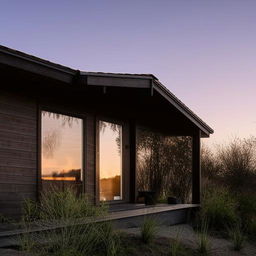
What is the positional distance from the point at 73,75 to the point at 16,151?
4.98 ft

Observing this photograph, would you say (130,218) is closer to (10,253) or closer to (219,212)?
(219,212)

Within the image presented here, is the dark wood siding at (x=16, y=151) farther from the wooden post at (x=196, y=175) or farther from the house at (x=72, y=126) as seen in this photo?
the wooden post at (x=196, y=175)

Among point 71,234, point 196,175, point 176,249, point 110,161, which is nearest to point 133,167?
point 110,161

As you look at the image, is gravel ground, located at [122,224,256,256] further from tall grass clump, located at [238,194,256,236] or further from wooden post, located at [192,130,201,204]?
wooden post, located at [192,130,201,204]

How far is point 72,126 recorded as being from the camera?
9.22 meters

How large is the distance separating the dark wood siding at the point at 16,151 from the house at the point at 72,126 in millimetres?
14

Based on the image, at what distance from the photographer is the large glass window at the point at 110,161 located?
1027cm

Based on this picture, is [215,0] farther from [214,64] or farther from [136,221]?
[136,221]

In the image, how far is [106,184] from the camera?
1041 cm

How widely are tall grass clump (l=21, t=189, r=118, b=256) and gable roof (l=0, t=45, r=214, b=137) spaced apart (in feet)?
6.16

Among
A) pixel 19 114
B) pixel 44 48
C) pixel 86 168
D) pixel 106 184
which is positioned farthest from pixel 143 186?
pixel 19 114

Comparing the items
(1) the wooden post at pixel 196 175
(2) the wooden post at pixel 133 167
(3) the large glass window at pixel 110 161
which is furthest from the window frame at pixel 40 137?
(1) the wooden post at pixel 196 175

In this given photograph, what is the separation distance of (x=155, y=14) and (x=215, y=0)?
160 centimetres

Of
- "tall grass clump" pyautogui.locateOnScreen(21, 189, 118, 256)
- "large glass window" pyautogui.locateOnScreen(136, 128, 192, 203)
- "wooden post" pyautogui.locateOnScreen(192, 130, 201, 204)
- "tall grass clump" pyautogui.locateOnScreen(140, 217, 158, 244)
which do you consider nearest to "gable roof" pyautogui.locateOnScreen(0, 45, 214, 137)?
"tall grass clump" pyautogui.locateOnScreen(21, 189, 118, 256)
